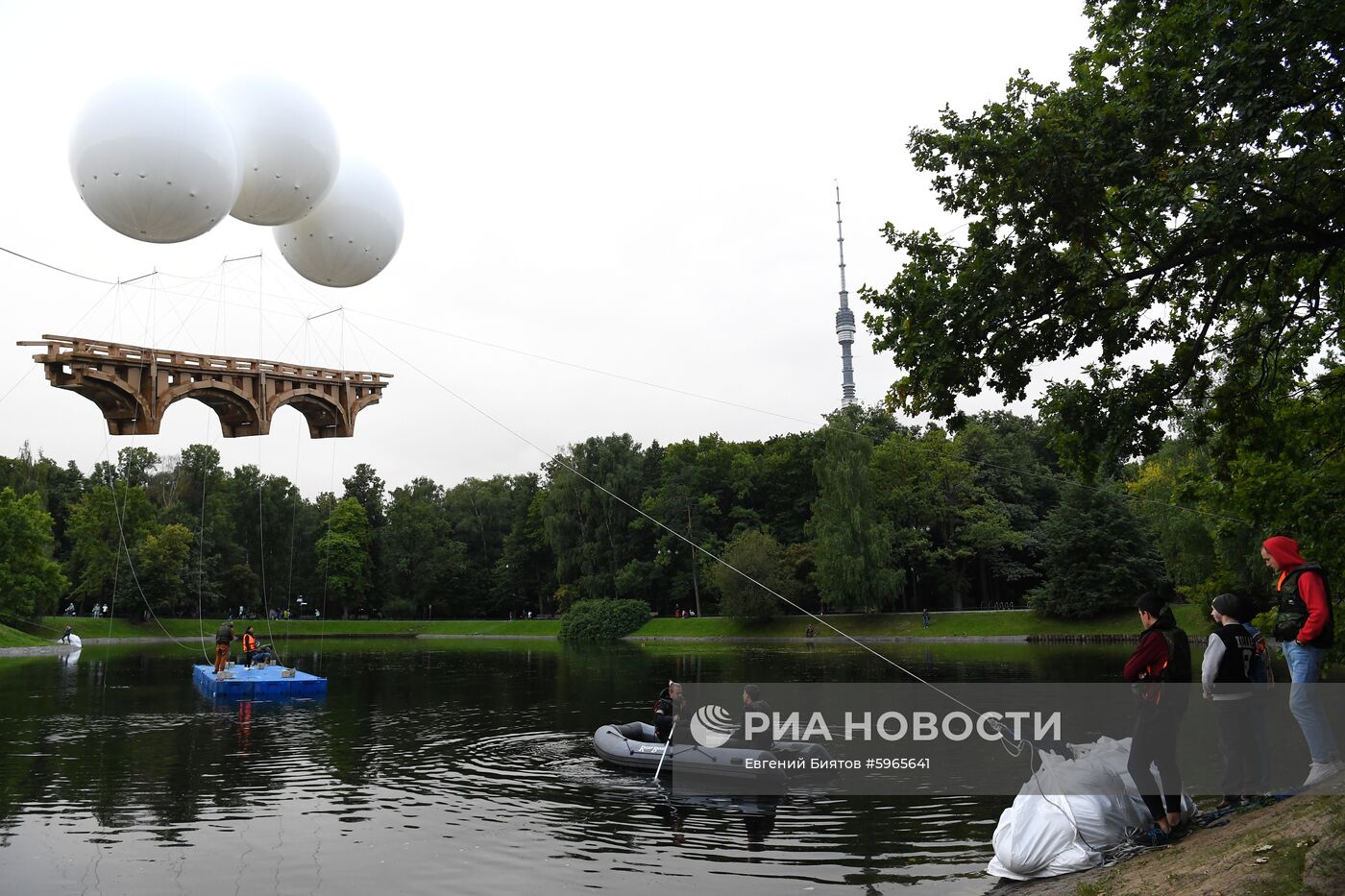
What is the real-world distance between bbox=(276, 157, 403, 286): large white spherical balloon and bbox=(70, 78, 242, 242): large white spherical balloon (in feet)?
5.66

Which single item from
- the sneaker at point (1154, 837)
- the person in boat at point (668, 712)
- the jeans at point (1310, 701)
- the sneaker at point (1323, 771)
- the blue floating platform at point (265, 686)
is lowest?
the blue floating platform at point (265, 686)

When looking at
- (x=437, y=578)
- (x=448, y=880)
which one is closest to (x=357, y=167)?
(x=448, y=880)

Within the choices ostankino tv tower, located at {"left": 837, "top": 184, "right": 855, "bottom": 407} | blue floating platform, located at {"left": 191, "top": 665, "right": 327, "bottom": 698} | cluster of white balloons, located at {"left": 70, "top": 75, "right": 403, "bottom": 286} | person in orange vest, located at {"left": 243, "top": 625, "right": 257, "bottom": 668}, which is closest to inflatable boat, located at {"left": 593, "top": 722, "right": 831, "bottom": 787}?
cluster of white balloons, located at {"left": 70, "top": 75, "right": 403, "bottom": 286}

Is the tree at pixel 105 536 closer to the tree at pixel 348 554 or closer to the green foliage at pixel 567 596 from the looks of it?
the tree at pixel 348 554

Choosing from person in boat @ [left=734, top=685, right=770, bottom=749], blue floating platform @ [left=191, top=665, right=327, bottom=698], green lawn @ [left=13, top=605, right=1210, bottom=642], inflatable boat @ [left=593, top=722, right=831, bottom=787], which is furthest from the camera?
green lawn @ [left=13, top=605, right=1210, bottom=642]

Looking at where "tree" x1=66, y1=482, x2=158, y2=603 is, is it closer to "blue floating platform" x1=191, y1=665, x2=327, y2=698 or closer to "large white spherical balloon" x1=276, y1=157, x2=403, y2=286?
"blue floating platform" x1=191, y1=665, x2=327, y2=698

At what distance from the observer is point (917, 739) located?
72.4ft

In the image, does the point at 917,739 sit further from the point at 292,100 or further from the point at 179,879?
the point at 292,100

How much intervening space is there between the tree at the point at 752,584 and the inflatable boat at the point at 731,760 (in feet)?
151

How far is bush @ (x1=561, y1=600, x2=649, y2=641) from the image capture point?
232 ft

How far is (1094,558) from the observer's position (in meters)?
58.4

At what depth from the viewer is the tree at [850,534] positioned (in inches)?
2457

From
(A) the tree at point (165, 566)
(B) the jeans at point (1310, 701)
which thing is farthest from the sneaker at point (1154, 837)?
(A) the tree at point (165, 566)
